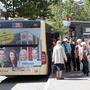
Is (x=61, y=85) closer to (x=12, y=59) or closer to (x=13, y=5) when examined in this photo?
(x=12, y=59)

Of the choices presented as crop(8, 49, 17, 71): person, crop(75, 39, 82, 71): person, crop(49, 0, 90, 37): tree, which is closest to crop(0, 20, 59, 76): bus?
crop(8, 49, 17, 71): person

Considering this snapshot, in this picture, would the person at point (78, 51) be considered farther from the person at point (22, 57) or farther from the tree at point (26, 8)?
the tree at point (26, 8)

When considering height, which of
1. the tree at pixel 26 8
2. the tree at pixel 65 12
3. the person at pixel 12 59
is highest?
the tree at pixel 26 8

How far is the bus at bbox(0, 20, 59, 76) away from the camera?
19.5 metres

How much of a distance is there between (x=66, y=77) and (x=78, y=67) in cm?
331

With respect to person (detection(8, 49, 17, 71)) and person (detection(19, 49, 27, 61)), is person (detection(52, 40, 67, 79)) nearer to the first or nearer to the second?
person (detection(19, 49, 27, 61))

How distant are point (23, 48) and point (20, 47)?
131 millimetres

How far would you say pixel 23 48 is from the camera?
1969cm

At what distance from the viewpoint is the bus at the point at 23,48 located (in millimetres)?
19547

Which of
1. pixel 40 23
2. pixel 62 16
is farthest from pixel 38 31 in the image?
pixel 62 16

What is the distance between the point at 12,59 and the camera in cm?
1966

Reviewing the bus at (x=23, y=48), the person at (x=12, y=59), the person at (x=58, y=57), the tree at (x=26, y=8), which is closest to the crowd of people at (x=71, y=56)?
the person at (x=58, y=57)

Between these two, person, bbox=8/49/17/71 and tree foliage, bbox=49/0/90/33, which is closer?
person, bbox=8/49/17/71

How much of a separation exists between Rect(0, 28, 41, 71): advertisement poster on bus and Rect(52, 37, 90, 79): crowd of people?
82 centimetres
